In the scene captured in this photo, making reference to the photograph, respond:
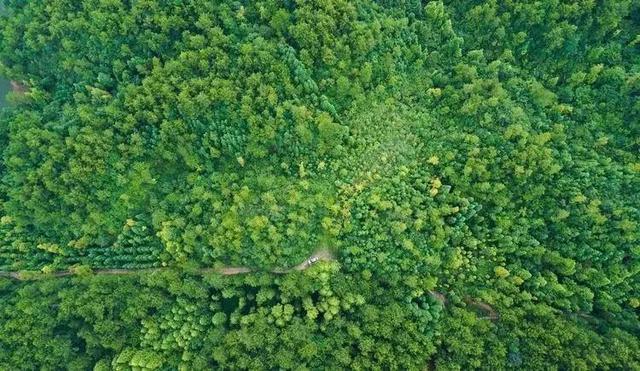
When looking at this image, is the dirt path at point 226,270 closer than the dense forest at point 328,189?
No

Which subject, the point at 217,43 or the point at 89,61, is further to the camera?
the point at 89,61

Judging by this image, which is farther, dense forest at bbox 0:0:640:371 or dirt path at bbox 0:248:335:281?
dirt path at bbox 0:248:335:281

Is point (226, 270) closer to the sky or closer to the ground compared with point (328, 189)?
closer to the ground

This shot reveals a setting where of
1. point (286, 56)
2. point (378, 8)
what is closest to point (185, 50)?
point (286, 56)

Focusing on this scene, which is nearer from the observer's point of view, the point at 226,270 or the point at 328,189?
the point at 328,189

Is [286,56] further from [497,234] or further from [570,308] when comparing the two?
[570,308]

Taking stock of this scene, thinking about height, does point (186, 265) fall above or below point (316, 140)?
below

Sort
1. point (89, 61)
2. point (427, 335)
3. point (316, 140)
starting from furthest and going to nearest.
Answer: point (89, 61)
point (316, 140)
point (427, 335)

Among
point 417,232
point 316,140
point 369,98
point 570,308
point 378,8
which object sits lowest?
point 570,308
